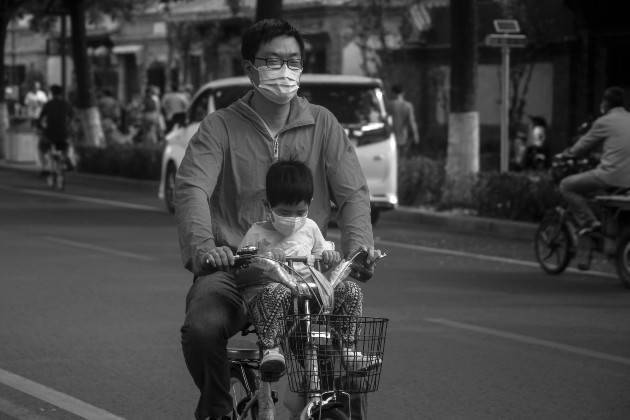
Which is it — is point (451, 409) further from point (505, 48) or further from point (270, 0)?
point (270, 0)

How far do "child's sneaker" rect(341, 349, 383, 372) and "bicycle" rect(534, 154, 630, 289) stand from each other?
8272 millimetres

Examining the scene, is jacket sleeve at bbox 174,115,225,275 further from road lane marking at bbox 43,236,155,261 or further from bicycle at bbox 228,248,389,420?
road lane marking at bbox 43,236,155,261

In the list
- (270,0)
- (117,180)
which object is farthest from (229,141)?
(117,180)

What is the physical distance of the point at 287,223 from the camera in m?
5.01

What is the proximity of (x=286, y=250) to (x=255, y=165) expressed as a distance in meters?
0.42

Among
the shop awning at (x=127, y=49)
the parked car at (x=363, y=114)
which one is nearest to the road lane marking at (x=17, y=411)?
the parked car at (x=363, y=114)

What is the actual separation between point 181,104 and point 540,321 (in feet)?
80.0

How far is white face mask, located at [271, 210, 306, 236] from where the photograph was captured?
5012 millimetres

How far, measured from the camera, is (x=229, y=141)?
17.4ft

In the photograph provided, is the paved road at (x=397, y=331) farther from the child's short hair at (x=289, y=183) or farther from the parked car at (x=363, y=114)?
the child's short hair at (x=289, y=183)

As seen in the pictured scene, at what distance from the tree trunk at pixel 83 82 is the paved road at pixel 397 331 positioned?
1478 cm

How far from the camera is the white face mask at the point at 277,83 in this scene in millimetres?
5254

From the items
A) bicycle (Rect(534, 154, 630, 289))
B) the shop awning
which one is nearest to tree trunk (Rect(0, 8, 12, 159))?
the shop awning

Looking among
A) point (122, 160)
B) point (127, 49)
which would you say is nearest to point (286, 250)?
point (122, 160)
